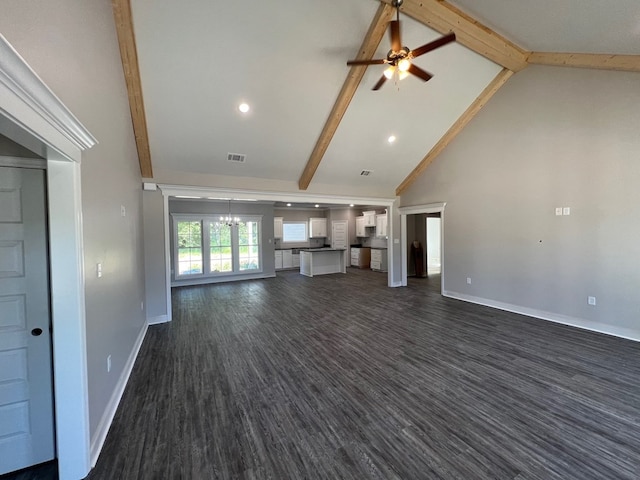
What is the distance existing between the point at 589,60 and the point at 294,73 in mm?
4167

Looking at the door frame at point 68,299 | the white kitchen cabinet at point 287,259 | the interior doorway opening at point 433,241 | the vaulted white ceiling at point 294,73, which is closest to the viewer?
the door frame at point 68,299

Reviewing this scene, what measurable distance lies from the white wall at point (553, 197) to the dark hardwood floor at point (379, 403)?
2.39ft

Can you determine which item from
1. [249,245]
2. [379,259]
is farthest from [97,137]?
[379,259]

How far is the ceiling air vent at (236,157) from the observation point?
488 centimetres

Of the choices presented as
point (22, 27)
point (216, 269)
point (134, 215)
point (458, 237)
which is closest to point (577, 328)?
point (458, 237)

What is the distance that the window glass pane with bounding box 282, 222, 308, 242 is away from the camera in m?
11.1

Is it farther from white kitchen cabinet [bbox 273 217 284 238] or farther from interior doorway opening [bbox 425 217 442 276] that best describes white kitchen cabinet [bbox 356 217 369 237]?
white kitchen cabinet [bbox 273 217 284 238]

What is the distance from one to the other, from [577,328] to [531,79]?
Result: 4177 millimetres

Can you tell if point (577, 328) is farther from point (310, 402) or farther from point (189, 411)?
point (189, 411)

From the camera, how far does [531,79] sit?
15.1ft

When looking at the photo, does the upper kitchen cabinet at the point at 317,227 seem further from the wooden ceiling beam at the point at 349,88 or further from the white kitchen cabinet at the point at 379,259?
the wooden ceiling beam at the point at 349,88

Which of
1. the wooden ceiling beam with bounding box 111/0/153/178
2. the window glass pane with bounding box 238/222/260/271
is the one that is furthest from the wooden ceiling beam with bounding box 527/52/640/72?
the window glass pane with bounding box 238/222/260/271

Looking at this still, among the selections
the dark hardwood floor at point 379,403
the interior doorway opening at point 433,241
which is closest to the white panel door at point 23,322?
the dark hardwood floor at point 379,403

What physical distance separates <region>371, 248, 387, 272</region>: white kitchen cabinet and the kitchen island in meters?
1.35
